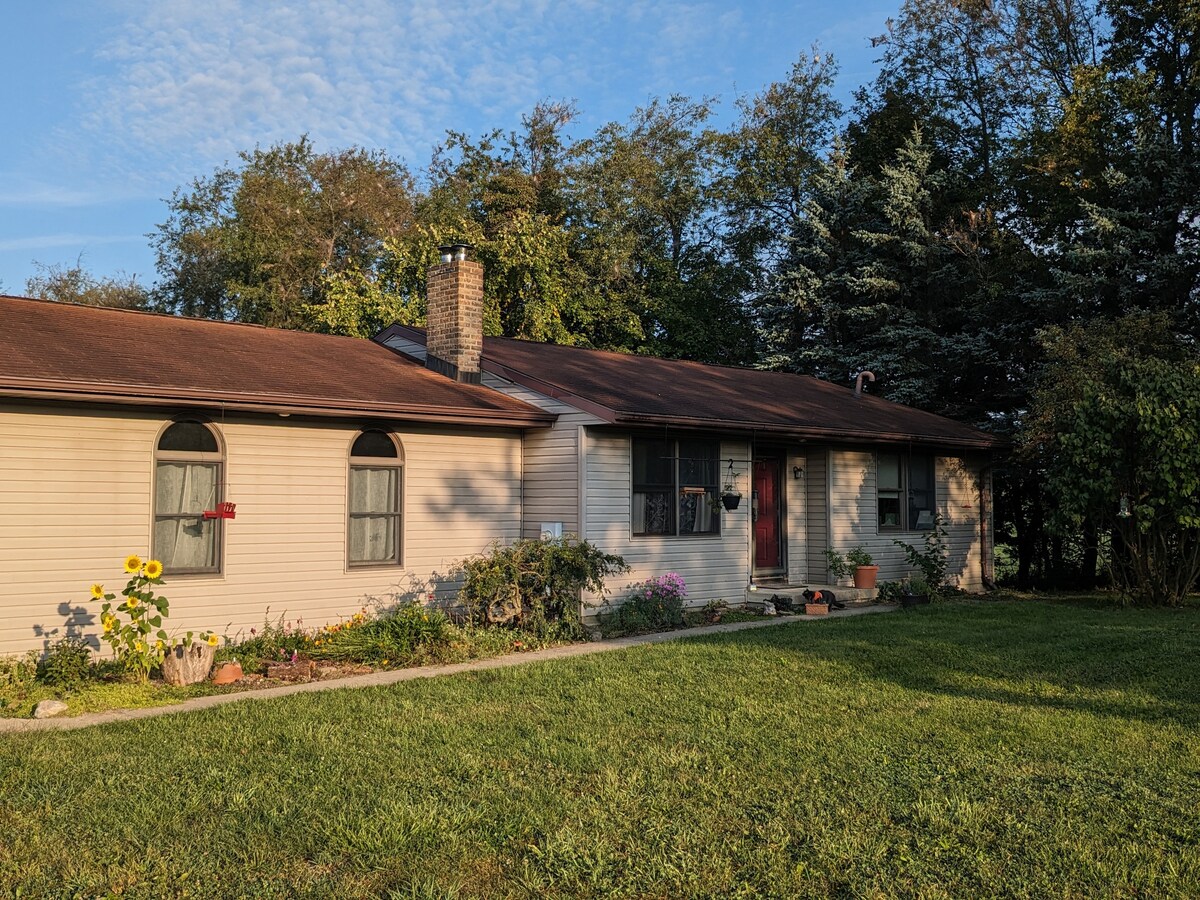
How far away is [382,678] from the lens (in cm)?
895

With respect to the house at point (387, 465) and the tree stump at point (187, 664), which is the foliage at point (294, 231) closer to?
the house at point (387, 465)

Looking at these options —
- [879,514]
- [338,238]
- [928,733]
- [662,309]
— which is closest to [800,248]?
[662,309]

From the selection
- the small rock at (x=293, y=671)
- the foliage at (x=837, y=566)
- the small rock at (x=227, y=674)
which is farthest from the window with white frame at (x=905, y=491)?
the small rock at (x=227, y=674)

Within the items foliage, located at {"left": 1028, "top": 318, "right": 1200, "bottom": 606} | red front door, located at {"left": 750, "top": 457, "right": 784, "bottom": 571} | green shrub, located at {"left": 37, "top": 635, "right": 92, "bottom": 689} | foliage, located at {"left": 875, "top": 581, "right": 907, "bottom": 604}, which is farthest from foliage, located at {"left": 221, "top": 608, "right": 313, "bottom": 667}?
foliage, located at {"left": 1028, "top": 318, "right": 1200, "bottom": 606}

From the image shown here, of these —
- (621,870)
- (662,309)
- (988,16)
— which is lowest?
(621,870)

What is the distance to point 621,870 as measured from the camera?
14.3 feet

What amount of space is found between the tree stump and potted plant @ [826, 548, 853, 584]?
31.3 ft

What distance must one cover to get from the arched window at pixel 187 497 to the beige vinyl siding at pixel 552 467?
414 centimetres

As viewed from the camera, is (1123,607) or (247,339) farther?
(1123,607)

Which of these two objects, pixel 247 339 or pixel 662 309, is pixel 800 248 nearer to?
pixel 662 309

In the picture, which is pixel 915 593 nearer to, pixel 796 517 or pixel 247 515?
pixel 796 517

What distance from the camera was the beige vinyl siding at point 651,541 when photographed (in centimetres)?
1258

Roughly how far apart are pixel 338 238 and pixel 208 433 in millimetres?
23194

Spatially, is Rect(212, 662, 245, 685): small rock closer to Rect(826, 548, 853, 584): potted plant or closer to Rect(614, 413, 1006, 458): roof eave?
Rect(614, 413, 1006, 458): roof eave
